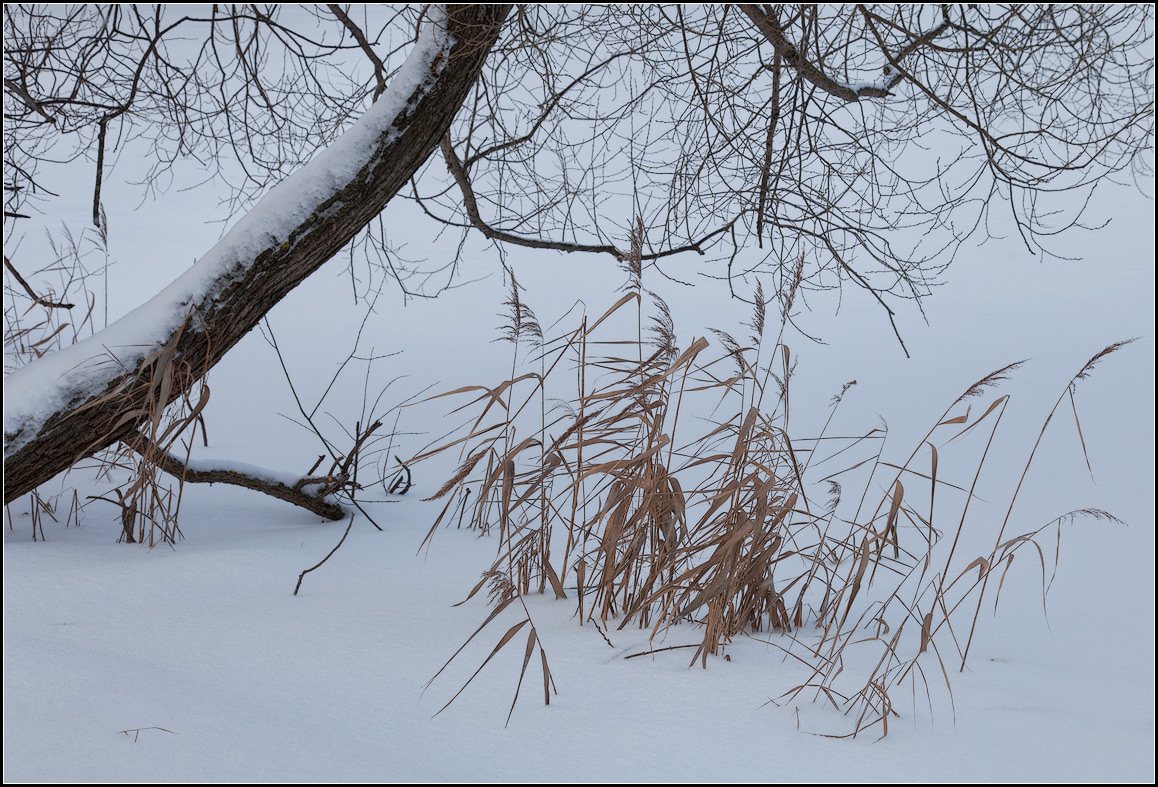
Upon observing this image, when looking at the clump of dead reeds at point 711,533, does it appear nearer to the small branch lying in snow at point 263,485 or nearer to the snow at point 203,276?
the snow at point 203,276

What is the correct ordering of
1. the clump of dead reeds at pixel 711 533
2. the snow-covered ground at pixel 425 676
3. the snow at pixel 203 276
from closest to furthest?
the snow-covered ground at pixel 425 676 → the clump of dead reeds at pixel 711 533 → the snow at pixel 203 276

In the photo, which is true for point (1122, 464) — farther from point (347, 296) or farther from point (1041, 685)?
point (347, 296)

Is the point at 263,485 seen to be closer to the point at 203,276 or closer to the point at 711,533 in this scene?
the point at 203,276

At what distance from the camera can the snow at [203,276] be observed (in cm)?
182

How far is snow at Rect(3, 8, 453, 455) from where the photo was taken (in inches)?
71.5

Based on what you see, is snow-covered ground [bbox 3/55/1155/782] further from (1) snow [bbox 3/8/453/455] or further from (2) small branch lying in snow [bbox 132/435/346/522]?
(1) snow [bbox 3/8/453/455]

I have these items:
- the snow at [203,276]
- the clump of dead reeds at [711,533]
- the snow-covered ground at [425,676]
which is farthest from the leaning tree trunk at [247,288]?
the clump of dead reeds at [711,533]

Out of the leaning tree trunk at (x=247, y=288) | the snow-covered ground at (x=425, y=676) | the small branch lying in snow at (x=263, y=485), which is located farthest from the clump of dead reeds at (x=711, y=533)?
the small branch lying in snow at (x=263, y=485)

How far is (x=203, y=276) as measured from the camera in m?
1.93

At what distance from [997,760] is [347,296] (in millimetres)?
6692

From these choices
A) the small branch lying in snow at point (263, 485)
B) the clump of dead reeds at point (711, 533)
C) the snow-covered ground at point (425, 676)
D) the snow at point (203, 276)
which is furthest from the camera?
the small branch lying in snow at point (263, 485)

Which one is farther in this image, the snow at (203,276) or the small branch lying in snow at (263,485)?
the small branch lying in snow at (263,485)

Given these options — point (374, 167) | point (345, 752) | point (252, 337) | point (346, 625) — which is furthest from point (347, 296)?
point (345, 752)

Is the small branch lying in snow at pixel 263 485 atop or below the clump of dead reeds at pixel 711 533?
atop
